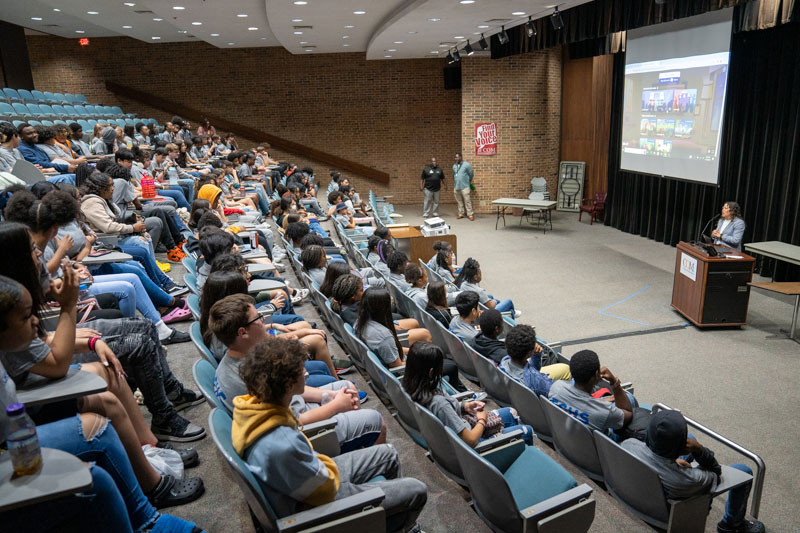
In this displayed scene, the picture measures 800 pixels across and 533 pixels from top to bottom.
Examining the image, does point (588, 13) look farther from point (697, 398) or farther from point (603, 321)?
point (697, 398)

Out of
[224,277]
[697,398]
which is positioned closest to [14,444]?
[224,277]

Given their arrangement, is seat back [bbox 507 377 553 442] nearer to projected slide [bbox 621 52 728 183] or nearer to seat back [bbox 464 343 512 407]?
seat back [bbox 464 343 512 407]

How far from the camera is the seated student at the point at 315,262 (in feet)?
17.1

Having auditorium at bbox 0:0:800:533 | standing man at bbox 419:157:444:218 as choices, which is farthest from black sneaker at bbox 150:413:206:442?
standing man at bbox 419:157:444:218

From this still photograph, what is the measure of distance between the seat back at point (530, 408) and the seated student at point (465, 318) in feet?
2.68

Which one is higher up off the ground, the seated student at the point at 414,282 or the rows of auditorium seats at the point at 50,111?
the rows of auditorium seats at the point at 50,111

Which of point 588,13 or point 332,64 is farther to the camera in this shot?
point 332,64

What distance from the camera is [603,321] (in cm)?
682

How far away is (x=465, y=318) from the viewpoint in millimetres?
4680

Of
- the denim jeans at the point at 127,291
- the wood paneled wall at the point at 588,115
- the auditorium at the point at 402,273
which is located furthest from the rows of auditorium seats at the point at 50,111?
the wood paneled wall at the point at 588,115

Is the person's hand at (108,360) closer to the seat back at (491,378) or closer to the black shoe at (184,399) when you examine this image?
the black shoe at (184,399)

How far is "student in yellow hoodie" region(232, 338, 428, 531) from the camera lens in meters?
1.95

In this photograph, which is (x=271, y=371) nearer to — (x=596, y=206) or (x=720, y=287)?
(x=720, y=287)

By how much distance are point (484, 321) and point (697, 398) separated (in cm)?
216
